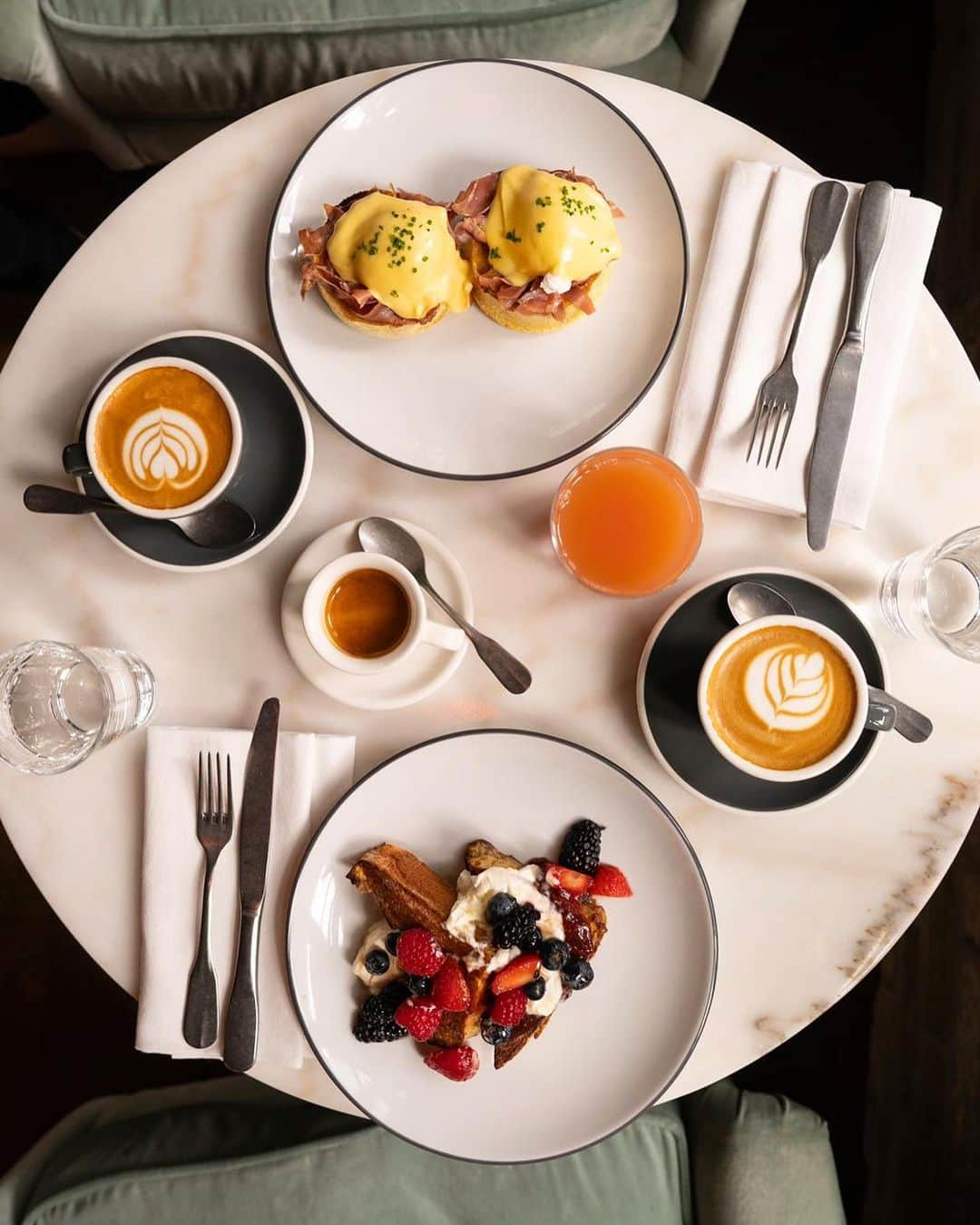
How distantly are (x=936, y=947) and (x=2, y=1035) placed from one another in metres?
2.07

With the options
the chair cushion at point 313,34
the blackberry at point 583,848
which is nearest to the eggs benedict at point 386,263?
the chair cushion at point 313,34

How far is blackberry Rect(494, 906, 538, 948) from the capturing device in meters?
1.29

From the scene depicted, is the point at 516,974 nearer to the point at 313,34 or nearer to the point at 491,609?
the point at 491,609

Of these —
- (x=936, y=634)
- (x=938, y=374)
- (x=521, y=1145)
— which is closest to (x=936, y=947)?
(x=936, y=634)

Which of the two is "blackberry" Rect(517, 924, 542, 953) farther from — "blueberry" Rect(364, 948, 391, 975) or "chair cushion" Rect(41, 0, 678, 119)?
"chair cushion" Rect(41, 0, 678, 119)

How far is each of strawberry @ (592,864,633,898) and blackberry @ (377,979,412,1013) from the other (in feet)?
0.93

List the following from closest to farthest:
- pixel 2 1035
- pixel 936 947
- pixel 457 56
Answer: pixel 457 56 → pixel 936 947 → pixel 2 1035

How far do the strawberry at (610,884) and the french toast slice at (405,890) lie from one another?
191 millimetres

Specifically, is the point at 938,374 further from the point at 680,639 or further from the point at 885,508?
the point at 680,639

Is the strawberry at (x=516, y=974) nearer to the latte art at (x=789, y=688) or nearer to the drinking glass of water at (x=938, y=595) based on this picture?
the latte art at (x=789, y=688)

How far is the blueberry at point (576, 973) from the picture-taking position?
4.32 feet

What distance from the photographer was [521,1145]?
1.34 meters

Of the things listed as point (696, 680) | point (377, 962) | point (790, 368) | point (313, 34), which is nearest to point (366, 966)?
point (377, 962)

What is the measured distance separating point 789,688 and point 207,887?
0.84 meters
